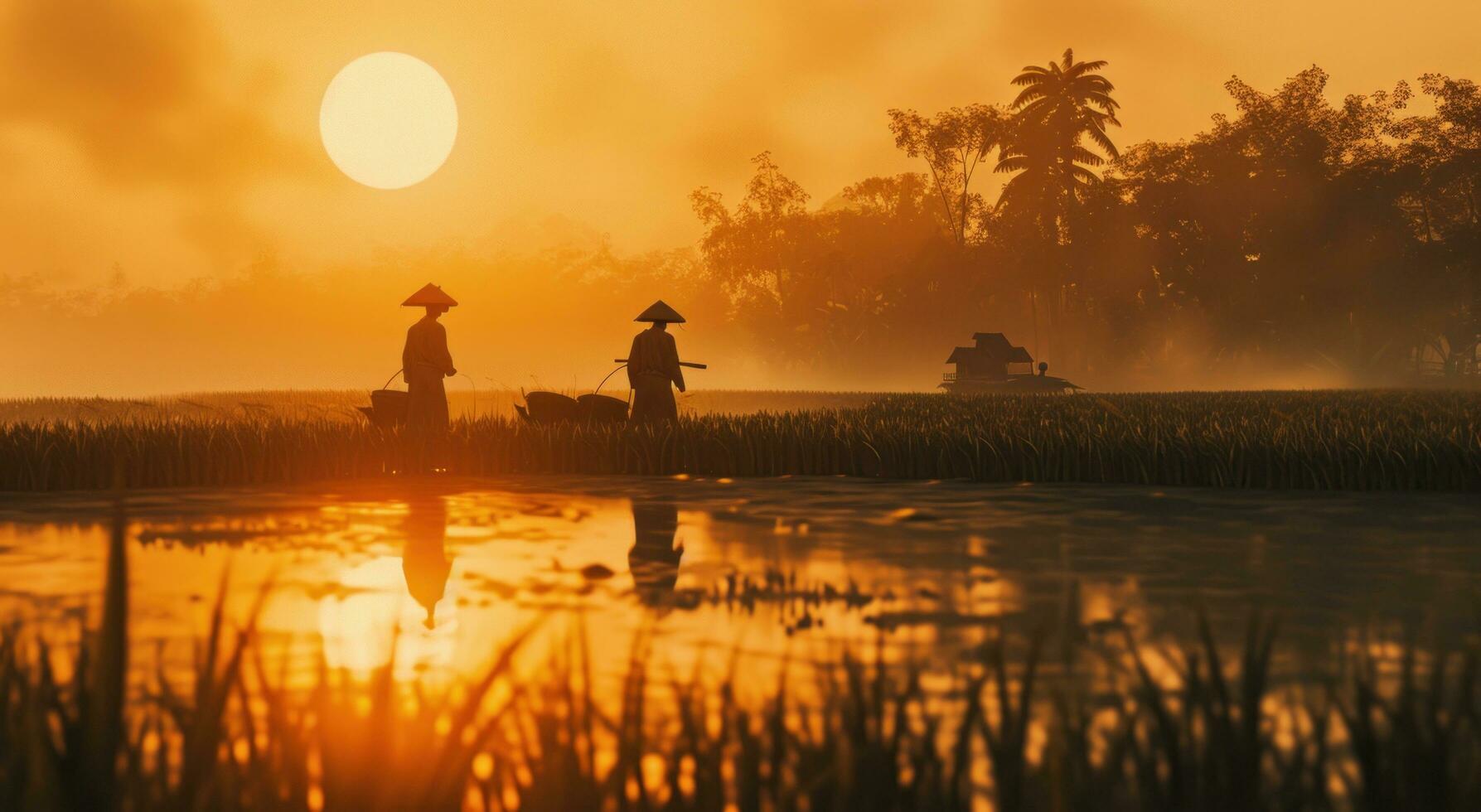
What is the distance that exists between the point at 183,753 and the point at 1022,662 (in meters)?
3.38

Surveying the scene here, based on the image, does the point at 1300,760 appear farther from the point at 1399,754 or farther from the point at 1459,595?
the point at 1459,595

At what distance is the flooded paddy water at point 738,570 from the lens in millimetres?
6398

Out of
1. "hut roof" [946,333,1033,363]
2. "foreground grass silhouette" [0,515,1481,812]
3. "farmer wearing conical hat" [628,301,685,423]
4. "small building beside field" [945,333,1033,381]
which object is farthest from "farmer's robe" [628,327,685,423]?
"hut roof" [946,333,1033,363]

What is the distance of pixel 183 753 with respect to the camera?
3.57 m

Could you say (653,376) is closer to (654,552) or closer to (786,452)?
(786,452)

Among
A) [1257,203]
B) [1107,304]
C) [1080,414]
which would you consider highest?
[1257,203]

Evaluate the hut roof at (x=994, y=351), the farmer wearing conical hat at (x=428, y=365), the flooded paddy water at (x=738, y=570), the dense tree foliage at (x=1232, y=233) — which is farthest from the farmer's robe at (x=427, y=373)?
the dense tree foliage at (x=1232, y=233)

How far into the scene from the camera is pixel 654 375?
57.4 feet

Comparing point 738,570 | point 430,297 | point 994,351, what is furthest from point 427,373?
point 994,351

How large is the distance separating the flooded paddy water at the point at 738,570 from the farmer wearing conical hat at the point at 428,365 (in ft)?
10.4

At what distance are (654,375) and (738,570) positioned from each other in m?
9.11

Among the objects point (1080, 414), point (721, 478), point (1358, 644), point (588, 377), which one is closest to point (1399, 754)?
point (1358, 644)

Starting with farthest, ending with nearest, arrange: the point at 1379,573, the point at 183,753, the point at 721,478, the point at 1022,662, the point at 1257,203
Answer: the point at 1257,203 → the point at 721,478 → the point at 1379,573 → the point at 1022,662 → the point at 183,753

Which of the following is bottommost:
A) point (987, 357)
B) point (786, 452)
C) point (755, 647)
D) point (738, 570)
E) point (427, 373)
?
point (755, 647)
